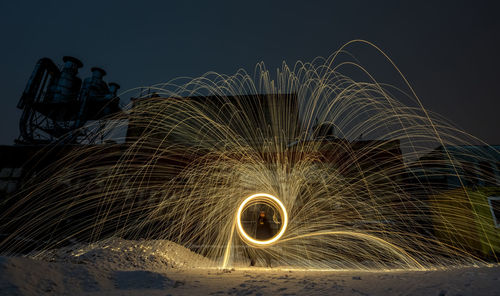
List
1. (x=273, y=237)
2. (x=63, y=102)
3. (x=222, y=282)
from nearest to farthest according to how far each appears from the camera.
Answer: (x=222, y=282) < (x=273, y=237) < (x=63, y=102)

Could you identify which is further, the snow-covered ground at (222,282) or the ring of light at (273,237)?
the ring of light at (273,237)

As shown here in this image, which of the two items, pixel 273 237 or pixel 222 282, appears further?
pixel 273 237

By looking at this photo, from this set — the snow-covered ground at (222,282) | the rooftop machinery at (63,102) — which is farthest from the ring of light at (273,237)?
the rooftop machinery at (63,102)

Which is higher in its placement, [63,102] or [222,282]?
[63,102]

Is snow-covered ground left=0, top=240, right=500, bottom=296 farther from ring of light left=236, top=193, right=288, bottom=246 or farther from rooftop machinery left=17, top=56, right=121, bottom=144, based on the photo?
rooftop machinery left=17, top=56, right=121, bottom=144

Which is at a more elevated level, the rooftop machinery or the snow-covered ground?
the rooftop machinery

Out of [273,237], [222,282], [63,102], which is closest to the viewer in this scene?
[222,282]

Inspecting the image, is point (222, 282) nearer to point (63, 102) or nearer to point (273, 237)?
point (273, 237)

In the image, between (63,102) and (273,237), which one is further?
(63,102)

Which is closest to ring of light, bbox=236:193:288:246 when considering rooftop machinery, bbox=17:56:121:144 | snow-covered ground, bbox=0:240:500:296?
snow-covered ground, bbox=0:240:500:296

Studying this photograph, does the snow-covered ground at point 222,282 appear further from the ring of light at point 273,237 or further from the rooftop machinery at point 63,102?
the rooftop machinery at point 63,102

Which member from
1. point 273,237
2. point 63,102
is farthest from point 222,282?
point 63,102

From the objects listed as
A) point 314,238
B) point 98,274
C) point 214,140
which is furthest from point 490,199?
point 214,140

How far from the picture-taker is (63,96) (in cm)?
1908
